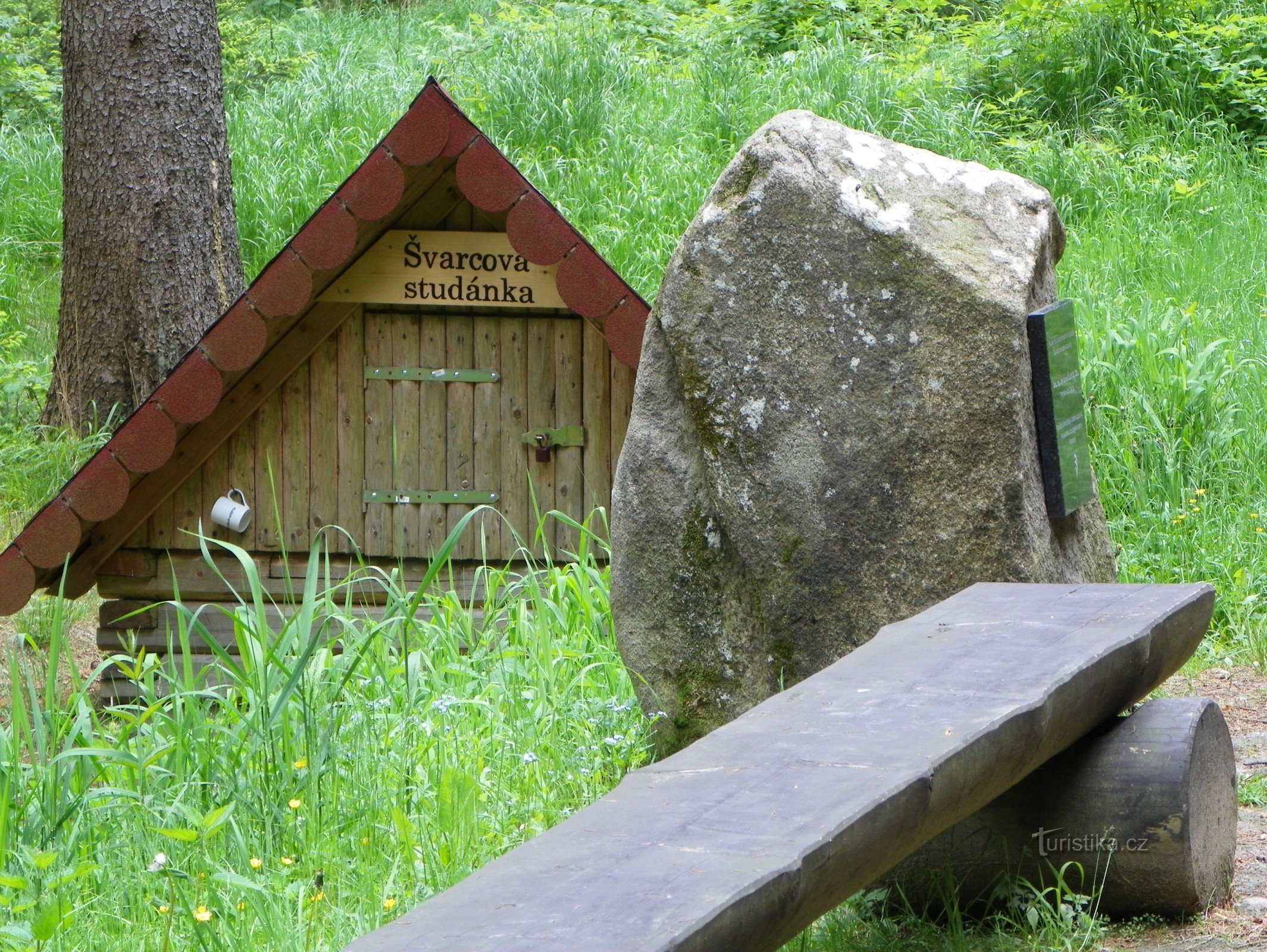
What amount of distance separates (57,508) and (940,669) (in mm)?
4106

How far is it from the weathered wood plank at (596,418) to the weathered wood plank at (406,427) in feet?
2.21

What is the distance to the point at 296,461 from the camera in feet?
18.9

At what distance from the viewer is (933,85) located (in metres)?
10.7

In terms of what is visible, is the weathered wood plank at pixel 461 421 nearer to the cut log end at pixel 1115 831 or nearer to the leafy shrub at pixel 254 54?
the cut log end at pixel 1115 831

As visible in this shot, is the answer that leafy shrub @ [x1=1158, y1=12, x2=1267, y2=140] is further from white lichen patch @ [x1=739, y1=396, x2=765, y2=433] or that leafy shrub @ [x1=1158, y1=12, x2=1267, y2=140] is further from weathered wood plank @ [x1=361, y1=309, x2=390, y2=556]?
white lichen patch @ [x1=739, y1=396, x2=765, y2=433]

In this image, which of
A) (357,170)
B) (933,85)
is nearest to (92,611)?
(357,170)

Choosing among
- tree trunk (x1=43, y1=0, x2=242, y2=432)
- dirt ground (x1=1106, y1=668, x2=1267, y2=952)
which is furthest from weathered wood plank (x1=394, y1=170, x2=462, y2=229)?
dirt ground (x1=1106, y1=668, x2=1267, y2=952)

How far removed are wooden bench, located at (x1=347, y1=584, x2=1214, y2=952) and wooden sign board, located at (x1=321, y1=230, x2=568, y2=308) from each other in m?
2.97

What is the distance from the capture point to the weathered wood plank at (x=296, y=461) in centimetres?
573

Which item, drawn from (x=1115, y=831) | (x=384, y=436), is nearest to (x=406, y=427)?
(x=384, y=436)

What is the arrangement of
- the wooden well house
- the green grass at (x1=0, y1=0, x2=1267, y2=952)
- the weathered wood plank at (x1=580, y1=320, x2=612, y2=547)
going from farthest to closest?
the weathered wood plank at (x1=580, y1=320, x2=612, y2=547) → the wooden well house → the green grass at (x1=0, y1=0, x2=1267, y2=952)

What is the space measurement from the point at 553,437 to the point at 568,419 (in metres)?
0.10

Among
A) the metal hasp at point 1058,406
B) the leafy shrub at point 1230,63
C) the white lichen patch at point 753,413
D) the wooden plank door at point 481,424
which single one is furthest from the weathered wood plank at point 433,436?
the leafy shrub at point 1230,63

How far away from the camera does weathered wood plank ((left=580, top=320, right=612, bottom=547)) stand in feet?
18.5
